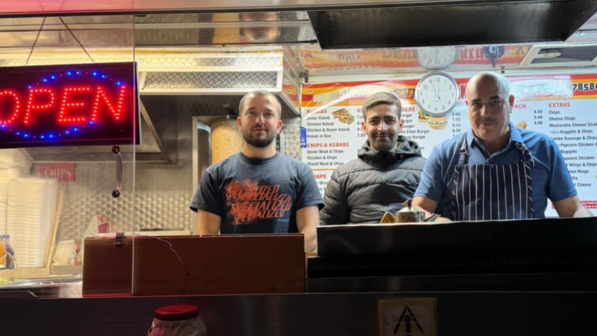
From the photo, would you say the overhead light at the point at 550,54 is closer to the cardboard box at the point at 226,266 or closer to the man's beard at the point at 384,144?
the man's beard at the point at 384,144

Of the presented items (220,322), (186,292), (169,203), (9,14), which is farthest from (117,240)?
(169,203)

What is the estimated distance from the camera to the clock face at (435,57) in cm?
207

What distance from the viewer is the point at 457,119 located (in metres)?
3.13

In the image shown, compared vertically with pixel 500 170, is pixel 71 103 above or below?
above

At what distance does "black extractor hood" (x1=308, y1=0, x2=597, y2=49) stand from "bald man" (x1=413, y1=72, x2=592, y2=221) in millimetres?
253

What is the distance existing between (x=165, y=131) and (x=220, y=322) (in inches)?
90.3

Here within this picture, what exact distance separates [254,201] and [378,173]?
82 centimetres

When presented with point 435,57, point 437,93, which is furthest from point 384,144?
point 437,93

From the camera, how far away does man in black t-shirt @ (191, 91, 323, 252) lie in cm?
212

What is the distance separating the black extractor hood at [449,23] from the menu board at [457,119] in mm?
609

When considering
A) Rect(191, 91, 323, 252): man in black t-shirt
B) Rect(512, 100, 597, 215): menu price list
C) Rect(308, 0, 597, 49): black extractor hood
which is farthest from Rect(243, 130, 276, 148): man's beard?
Rect(512, 100, 597, 215): menu price list

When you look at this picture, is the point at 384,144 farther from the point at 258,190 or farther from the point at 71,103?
the point at 71,103

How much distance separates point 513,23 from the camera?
1.50 metres

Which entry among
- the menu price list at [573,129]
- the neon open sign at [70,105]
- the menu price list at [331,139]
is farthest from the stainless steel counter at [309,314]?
the menu price list at [331,139]
